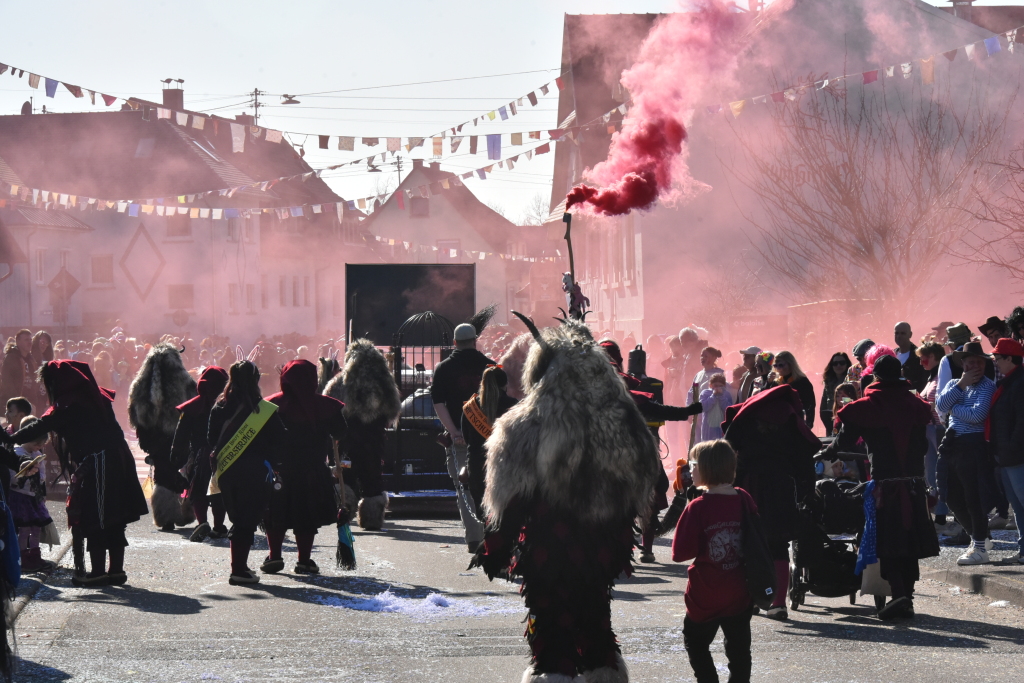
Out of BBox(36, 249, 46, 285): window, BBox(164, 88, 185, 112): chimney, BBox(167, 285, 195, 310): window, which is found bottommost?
BBox(167, 285, 195, 310): window

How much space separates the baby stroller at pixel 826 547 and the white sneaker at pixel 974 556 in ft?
5.66

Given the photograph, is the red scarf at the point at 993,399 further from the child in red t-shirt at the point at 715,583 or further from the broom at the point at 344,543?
the broom at the point at 344,543

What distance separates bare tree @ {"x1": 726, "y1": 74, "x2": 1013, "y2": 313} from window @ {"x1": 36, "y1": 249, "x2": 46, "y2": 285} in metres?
36.5

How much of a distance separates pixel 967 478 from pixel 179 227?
49791 mm

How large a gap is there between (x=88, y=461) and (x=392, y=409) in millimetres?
4089

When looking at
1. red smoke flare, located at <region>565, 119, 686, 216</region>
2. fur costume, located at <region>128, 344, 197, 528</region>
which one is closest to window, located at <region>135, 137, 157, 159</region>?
fur costume, located at <region>128, 344, 197, 528</region>

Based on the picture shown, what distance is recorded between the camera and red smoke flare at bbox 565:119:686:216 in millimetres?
10242

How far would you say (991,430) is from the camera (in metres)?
10.1

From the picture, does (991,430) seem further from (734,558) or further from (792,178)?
(792,178)

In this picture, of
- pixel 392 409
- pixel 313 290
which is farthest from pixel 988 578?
pixel 313 290

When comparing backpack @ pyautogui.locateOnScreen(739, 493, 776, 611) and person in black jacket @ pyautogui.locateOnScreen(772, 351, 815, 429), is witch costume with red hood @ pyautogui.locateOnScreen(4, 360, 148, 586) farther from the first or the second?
backpack @ pyautogui.locateOnScreen(739, 493, 776, 611)

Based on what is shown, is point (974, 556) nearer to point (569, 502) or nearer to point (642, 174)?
point (642, 174)

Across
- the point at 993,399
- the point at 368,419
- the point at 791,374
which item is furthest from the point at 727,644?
the point at 368,419

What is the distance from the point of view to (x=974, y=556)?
398 inches
